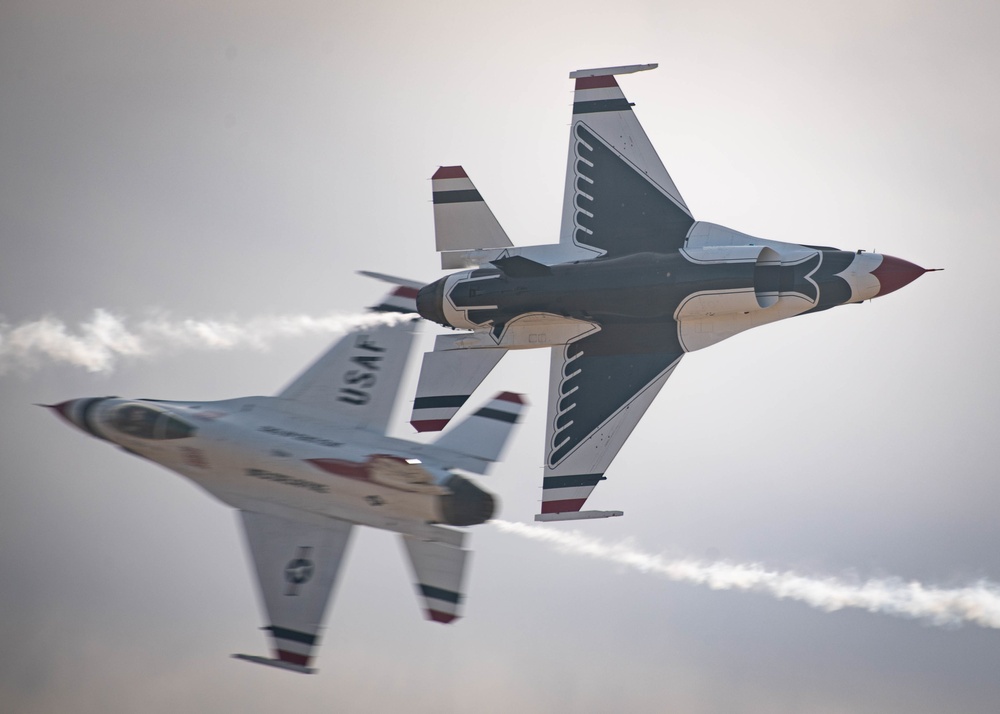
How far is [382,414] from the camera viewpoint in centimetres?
3173

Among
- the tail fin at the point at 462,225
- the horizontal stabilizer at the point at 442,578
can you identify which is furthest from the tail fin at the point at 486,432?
the tail fin at the point at 462,225

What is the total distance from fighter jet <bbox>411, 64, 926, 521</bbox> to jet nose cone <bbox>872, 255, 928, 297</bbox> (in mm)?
30

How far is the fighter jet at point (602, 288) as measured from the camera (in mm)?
31016

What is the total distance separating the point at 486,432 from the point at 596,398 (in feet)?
8.89

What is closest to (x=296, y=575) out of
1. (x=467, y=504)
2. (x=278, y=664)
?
(x=278, y=664)

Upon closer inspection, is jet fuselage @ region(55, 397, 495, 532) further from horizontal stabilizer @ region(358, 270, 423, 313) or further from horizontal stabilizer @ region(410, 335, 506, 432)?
horizontal stabilizer @ region(358, 270, 423, 313)

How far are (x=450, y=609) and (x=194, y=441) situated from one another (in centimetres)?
642

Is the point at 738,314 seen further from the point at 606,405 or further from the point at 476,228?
the point at 476,228

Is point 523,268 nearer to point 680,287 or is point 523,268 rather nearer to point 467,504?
point 680,287

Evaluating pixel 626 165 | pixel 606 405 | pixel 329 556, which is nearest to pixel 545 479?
pixel 606 405

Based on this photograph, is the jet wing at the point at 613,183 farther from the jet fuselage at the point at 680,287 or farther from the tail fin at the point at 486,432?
the tail fin at the point at 486,432

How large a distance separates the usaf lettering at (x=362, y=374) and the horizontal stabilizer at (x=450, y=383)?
1.15 m

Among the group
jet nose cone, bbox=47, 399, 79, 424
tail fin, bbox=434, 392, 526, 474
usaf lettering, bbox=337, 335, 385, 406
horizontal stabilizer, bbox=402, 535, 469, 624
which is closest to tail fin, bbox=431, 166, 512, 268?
usaf lettering, bbox=337, 335, 385, 406

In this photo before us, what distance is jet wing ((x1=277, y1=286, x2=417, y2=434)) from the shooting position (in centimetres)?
3180
